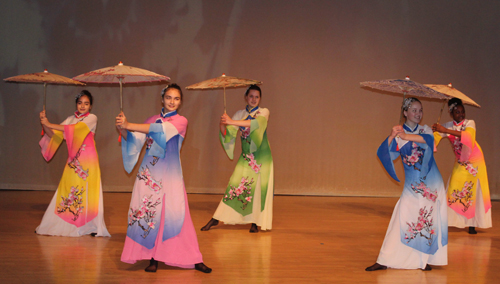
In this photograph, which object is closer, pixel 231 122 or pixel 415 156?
pixel 415 156

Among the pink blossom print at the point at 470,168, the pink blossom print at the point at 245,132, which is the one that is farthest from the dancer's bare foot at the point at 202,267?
the pink blossom print at the point at 470,168

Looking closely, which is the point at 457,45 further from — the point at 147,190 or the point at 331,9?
the point at 147,190

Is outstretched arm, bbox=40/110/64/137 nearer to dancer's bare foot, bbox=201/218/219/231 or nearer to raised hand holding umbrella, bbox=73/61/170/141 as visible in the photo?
raised hand holding umbrella, bbox=73/61/170/141

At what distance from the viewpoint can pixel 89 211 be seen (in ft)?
14.0

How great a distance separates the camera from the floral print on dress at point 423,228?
336 centimetres

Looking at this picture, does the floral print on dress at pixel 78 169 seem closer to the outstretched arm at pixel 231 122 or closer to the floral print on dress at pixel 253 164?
the outstretched arm at pixel 231 122

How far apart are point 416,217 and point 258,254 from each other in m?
1.28

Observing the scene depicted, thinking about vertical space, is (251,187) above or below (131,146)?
below

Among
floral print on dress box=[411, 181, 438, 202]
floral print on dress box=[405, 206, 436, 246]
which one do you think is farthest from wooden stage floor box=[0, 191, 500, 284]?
floral print on dress box=[411, 181, 438, 202]

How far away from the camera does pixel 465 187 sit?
16.5 feet

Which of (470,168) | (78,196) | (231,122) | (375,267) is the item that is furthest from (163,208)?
(470,168)

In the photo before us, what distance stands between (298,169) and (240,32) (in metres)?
2.41

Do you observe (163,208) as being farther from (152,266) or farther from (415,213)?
(415,213)

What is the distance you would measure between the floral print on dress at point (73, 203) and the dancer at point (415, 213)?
267 centimetres
